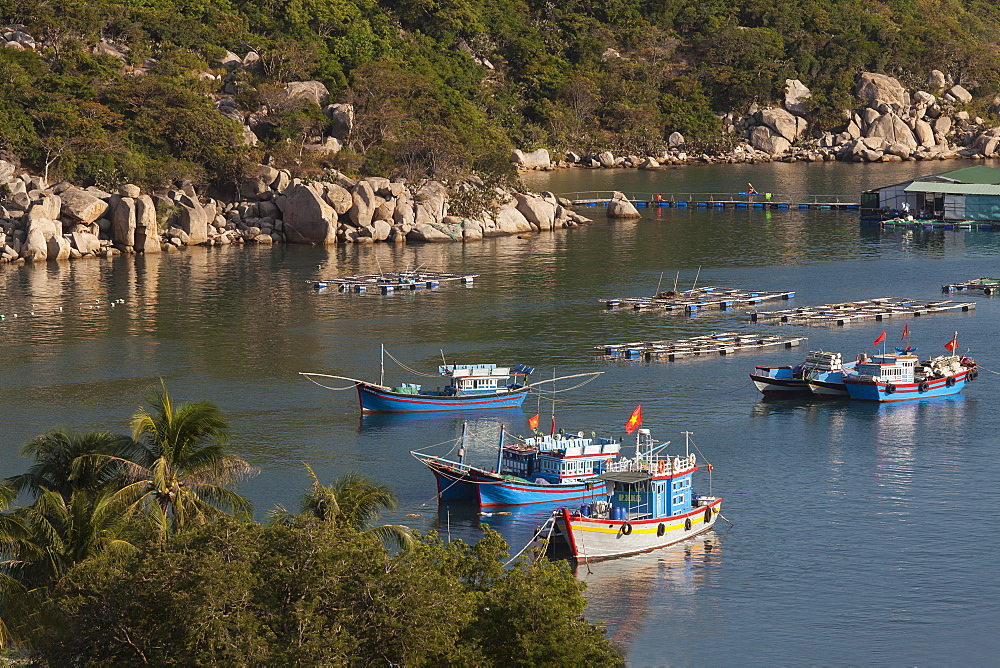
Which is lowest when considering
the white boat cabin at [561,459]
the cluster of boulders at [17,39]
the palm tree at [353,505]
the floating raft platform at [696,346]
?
the white boat cabin at [561,459]

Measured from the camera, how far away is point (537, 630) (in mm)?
32906

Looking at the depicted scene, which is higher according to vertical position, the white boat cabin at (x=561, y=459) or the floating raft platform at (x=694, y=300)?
the floating raft platform at (x=694, y=300)

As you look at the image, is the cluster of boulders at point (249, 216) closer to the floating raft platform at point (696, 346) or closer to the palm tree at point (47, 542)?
the floating raft platform at point (696, 346)

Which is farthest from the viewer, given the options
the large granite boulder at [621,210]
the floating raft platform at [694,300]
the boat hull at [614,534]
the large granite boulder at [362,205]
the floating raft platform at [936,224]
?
the large granite boulder at [621,210]

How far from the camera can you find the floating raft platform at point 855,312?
100312mm

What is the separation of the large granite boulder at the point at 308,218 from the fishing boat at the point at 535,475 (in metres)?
79.9

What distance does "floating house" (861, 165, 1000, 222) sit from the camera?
154 metres

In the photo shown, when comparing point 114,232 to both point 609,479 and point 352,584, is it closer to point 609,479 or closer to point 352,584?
point 609,479

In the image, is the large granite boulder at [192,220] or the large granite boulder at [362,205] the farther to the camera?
the large granite boulder at [362,205]

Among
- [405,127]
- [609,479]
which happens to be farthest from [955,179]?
[609,479]

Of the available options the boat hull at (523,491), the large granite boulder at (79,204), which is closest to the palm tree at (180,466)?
the boat hull at (523,491)

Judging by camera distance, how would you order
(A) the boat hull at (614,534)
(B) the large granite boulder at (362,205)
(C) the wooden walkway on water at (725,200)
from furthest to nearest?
(C) the wooden walkway on water at (725,200), (B) the large granite boulder at (362,205), (A) the boat hull at (614,534)

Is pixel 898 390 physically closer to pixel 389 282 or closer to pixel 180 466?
pixel 389 282

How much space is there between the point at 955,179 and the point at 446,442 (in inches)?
4192
